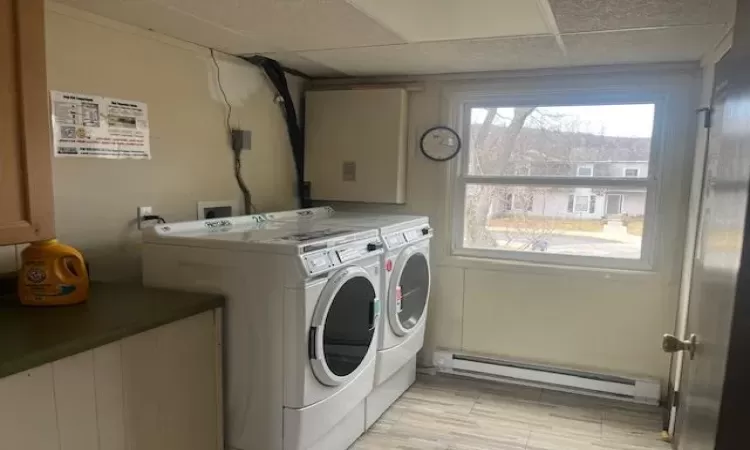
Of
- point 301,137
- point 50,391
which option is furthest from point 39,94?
point 301,137

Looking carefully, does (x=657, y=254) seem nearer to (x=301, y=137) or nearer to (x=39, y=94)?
(x=301, y=137)

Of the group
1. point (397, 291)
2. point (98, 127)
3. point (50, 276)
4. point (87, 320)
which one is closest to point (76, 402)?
point (87, 320)

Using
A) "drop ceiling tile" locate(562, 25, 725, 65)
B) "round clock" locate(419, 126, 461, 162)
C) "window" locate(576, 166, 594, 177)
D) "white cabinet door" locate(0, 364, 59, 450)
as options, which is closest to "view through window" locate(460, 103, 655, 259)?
"window" locate(576, 166, 594, 177)

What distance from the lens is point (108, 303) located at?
6.18 ft

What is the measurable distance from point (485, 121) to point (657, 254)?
128 cm

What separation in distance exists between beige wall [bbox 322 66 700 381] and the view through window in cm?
14

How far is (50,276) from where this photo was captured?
1797 mm

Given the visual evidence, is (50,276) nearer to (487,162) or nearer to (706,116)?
(487,162)

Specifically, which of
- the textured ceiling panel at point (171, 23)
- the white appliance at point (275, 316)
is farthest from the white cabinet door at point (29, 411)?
the textured ceiling panel at point (171, 23)

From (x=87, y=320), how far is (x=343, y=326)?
0.99 meters

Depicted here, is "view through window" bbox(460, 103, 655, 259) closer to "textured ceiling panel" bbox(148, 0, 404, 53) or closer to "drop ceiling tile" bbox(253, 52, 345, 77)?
"drop ceiling tile" bbox(253, 52, 345, 77)

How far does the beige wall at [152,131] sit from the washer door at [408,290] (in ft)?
3.24

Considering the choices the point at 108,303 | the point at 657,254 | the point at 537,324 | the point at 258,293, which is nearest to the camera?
the point at 108,303

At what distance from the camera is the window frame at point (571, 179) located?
305 centimetres
